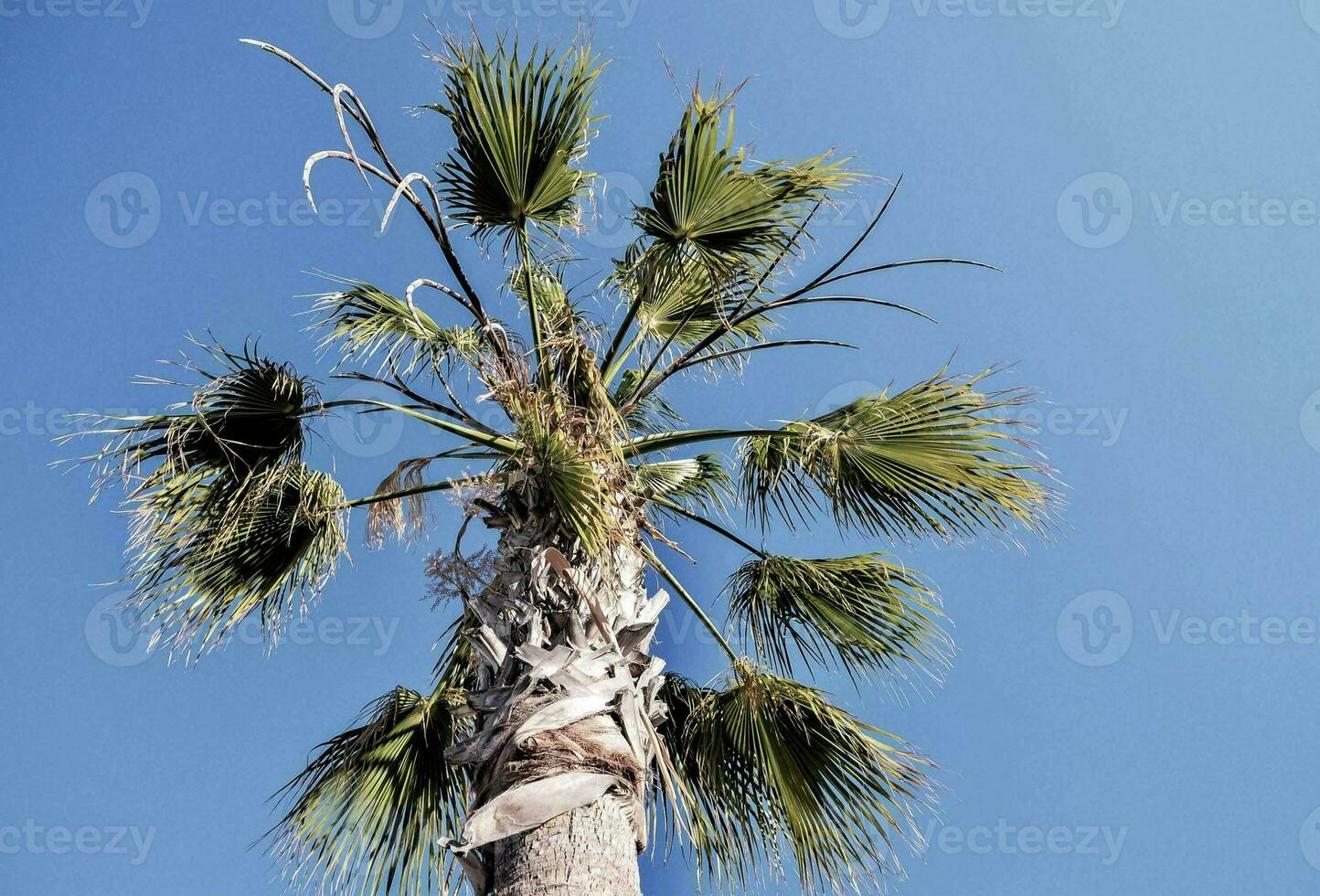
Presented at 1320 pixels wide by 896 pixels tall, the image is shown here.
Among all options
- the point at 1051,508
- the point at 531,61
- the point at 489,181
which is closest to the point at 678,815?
the point at 1051,508

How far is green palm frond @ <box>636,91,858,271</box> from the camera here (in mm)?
5406

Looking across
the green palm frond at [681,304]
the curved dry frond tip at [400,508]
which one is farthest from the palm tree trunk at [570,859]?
the green palm frond at [681,304]

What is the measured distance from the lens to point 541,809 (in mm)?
4551

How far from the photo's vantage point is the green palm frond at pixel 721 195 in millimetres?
5406

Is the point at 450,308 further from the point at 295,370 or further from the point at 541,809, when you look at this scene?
the point at 541,809

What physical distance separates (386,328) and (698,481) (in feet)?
8.32

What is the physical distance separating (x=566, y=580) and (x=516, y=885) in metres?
1.30

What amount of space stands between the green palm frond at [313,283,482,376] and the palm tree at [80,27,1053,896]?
0.18 m

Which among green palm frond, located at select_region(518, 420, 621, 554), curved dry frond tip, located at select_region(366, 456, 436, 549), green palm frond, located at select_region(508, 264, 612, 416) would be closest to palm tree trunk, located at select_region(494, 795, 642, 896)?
green palm frond, located at select_region(518, 420, 621, 554)

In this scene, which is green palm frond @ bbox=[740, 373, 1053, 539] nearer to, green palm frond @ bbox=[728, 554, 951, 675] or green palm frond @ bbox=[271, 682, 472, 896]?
green palm frond @ bbox=[728, 554, 951, 675]

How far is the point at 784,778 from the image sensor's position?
5867 millimetres

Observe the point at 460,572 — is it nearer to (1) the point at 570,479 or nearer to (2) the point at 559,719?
(1) the point at 570,479

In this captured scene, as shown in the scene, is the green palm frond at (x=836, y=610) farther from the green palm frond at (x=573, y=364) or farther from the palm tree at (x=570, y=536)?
the green palm frond at (x=573, y=364)

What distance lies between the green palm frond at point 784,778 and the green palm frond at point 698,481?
2030 mm
